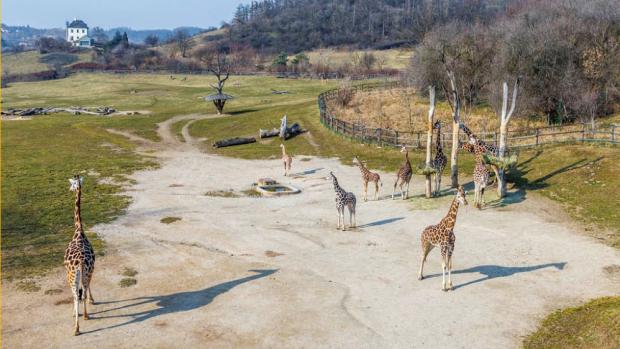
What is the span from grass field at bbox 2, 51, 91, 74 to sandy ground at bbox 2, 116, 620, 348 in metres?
153

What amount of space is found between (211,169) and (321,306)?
90.8 feet

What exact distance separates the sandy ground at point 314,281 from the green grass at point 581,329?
21.9 inches

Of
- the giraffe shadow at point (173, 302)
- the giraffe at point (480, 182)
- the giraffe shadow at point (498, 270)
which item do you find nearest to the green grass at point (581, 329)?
the giraffe shadow at point (498, 270)

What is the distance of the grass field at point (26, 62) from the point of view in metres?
168

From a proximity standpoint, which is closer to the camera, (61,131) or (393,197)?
(393,197)

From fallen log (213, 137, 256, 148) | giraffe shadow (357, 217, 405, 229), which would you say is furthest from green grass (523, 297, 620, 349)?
fallen log (213, 137, 256, 148)

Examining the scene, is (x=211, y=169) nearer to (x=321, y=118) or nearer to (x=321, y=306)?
(x=321, y=118)

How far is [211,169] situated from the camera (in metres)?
45.9

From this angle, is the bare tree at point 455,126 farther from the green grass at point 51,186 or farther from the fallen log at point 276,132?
the fallen log at point 276,132

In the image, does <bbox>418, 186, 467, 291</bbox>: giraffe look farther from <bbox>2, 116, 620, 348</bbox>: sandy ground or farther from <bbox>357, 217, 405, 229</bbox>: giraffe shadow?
<bbox>357, 217, 405, 229</bbox>: giraffe shadow

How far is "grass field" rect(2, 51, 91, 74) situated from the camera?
550 ft

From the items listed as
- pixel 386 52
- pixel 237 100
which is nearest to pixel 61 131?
pixel 237 100

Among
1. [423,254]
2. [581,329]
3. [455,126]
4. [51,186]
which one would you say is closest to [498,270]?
[423,254]

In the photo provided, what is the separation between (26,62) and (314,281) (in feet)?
617
